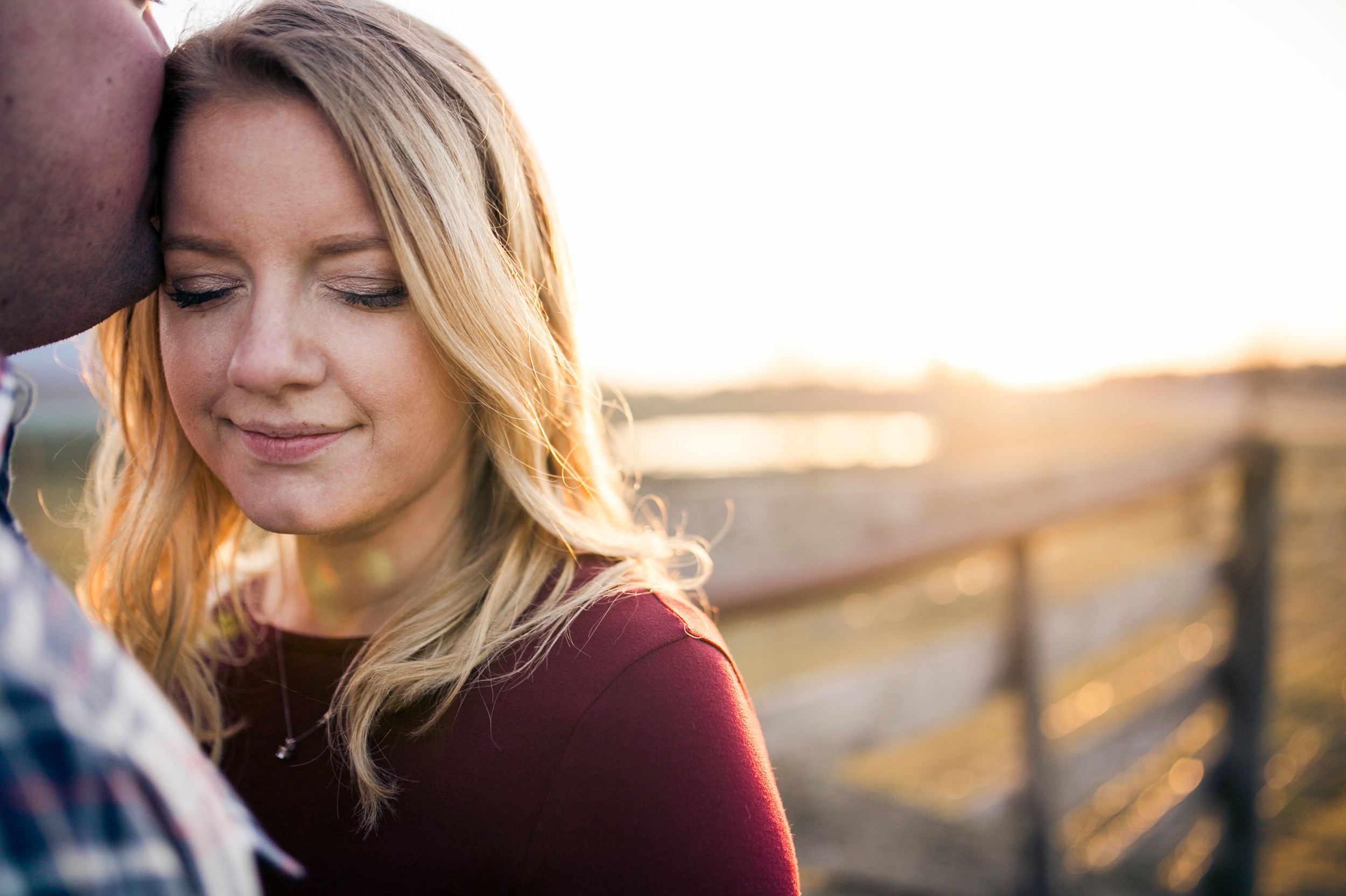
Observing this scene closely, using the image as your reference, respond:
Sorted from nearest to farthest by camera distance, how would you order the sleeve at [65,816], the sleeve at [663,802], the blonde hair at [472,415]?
the sleeve at [65,816]
the sleeve at [663,802]
the blonde hair at [472,415]

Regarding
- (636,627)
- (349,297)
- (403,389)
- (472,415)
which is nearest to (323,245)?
(349,297)

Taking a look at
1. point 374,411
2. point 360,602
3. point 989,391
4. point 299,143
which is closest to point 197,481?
point 360,602

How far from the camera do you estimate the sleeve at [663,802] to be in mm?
859

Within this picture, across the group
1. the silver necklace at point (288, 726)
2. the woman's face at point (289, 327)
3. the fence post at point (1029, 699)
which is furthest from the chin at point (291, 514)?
the fence post at point (1029, 699)

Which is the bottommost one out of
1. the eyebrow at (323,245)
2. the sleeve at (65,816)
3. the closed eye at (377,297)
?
the sleeve at (65,816)

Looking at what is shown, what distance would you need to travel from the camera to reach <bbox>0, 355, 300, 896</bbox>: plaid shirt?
1.33 feet

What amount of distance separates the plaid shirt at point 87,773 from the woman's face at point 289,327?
2.03 ft

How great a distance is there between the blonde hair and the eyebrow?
4 centimetres

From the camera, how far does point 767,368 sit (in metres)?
9.93

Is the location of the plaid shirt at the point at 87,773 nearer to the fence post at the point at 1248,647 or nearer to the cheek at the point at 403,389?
the cheek at the point at 403,389

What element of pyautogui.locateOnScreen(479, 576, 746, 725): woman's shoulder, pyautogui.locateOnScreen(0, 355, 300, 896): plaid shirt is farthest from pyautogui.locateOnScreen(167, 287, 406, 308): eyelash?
pyautogui.locateOnScreen(0, 355, 300, 896): plaid shirt

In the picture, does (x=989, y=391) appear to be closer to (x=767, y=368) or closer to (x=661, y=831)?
(x=767, y=368)

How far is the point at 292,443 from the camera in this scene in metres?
1.10

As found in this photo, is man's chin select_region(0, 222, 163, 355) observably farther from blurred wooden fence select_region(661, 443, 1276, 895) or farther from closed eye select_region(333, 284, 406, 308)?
blurred wooden fence select_region(661, 443, 1276, 895)
